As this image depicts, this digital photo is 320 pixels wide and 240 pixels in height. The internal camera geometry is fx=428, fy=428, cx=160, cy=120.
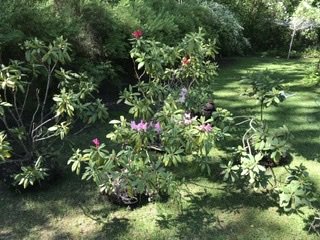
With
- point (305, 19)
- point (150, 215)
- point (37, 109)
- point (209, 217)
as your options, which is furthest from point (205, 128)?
point (305, 19)

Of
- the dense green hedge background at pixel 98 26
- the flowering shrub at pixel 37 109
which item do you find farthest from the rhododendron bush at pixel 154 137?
the dense green hedge background at pixel 98 26

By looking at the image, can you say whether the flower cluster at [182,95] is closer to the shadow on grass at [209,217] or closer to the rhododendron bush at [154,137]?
the rhododendron bush at [154,137]

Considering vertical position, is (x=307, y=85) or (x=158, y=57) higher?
(x=158, y=57)

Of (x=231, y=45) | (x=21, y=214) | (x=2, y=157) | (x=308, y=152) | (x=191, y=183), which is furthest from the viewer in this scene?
(x=231, y=45)

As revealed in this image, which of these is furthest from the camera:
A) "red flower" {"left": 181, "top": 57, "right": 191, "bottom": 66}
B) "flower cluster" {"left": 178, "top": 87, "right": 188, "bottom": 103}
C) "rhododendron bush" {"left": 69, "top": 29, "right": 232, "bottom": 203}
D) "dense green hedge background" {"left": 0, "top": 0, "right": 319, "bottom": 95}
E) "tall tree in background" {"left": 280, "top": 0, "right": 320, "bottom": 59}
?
"tall tree in background" {"left": 280, "top": 0, "right": 320, "bottom": 59}

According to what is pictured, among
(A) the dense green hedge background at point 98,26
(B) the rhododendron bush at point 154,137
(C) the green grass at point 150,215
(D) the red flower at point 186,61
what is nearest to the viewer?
(B) the rhododendron bush at point 154,137

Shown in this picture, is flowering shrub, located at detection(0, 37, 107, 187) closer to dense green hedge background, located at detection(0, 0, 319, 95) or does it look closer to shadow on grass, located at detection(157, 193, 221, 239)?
dense green hedge background, located at detection(0, 0, 319, 95)

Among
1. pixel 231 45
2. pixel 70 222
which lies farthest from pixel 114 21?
pixel 231 45

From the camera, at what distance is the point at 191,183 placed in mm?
3875

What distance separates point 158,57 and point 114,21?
2.07 metres

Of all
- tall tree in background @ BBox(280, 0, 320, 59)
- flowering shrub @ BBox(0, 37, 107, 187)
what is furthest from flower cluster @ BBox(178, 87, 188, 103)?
tall tree in background @ BBox(280, 0, 320, 59)

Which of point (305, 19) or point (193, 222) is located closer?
point (193, 222)

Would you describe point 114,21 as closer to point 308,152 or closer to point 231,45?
point 308,152

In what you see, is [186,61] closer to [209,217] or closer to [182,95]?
[182,95]
